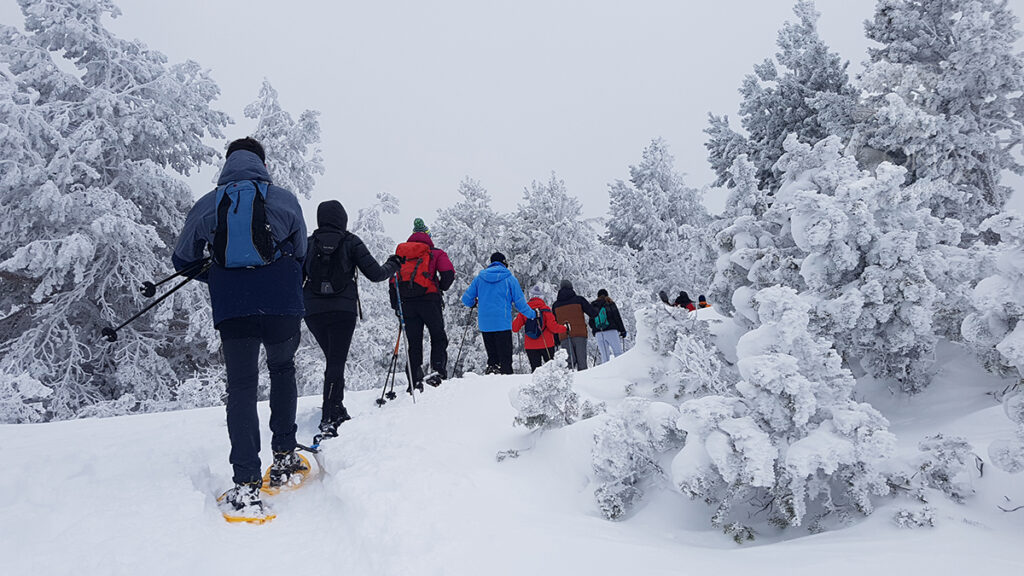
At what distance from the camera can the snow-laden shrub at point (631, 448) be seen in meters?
3.38

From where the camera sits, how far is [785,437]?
306cm

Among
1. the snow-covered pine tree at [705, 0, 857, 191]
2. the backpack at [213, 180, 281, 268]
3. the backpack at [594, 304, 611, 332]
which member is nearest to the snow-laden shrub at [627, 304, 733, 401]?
the backpack at [213, 180, 281, 268]

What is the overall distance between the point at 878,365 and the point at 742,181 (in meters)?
2.14

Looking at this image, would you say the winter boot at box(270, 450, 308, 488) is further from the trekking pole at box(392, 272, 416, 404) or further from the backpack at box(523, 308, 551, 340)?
the backpack at box(523, 308, 551, 340)

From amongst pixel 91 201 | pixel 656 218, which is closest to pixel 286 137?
pixel 91 201

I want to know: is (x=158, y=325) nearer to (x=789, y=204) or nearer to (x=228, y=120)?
(x=228, y=120)

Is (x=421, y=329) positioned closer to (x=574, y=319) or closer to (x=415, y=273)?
(x=415, y=273)

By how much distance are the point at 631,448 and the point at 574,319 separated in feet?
28.8

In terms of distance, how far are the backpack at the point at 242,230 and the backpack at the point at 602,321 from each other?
9.84 meters

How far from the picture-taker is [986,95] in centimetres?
1591

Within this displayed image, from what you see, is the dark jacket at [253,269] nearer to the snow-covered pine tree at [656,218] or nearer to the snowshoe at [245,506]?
the snowshoe at [245,506]

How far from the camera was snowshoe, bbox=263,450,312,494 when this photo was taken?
4.36 m

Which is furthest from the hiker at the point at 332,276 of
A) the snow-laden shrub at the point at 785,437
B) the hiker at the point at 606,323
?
the hiker at the point at 606,323

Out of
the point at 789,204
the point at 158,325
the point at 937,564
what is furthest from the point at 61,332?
the point at 937,564
